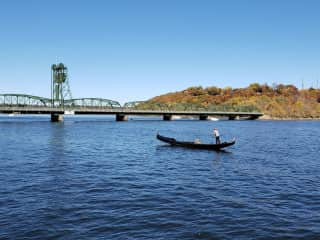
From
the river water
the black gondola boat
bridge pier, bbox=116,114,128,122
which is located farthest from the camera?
bridge pier, bbox=116,114,128,122

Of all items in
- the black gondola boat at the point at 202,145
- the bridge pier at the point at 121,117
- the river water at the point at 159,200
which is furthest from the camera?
the bridge pier at the point at 121,117

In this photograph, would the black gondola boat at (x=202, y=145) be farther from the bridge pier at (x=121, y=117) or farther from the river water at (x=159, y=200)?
the bridge pier at (x=121, y=117)

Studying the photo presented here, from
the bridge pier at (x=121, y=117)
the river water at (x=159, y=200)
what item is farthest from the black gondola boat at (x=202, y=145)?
the bridge pier at (x=121, y=117)

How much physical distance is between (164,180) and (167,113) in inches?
6549

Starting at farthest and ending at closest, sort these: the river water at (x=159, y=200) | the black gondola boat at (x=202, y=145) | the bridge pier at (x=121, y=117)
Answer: the bridge pier at (x=121, y=117), the black gondola boat at (x=202, y=145), the river water at (x=159, y=200)

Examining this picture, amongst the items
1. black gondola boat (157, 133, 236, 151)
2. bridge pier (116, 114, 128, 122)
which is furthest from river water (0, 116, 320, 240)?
bridge pier (116, 114, 128, 122)

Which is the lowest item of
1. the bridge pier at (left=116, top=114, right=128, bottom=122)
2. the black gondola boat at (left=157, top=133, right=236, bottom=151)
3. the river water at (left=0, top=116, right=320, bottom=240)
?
the river water at (left=0, top=116, right=320, bottom=240)

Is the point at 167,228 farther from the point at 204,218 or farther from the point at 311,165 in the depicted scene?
the point at 311,165

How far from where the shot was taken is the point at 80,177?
29.8 m

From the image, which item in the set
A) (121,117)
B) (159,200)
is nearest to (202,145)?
(159,200)

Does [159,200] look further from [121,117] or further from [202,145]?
[121,117]

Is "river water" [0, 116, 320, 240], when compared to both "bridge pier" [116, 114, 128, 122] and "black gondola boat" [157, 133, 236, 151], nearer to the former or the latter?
"black gondola boat" [157, 133, 236, 151]

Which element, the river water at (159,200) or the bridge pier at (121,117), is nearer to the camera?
A: the river water at (159,200)

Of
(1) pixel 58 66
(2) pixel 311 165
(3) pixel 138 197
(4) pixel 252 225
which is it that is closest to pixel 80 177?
(3) pixel 138 197
